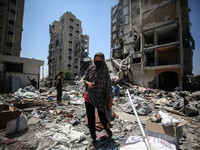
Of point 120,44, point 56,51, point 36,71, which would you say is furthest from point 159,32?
point 56,51

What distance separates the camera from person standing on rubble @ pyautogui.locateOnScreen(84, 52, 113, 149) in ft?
5.79

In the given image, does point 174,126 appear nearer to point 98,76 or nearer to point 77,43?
point 98,76

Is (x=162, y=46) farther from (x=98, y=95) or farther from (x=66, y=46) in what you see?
(x=66, y=46)

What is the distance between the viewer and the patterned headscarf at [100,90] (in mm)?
1772

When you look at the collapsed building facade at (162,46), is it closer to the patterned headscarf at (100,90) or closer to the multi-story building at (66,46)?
the patterned headscarf at (100,90)

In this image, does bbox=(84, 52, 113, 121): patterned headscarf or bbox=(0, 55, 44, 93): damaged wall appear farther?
bbox=(0, 55, 44, 93): damaged wall

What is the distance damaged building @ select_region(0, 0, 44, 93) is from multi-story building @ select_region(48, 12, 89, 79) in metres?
10.3

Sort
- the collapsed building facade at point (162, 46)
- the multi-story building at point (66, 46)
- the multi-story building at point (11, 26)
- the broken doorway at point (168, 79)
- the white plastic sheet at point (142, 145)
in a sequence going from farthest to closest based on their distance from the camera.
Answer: the multi-story building at point (66, 46) → the multi-story building at point (11, 26) → the broken doorway at point (168, 79) → the collapsed building facade at point (162, 46) → the white plastic sheet at point (142, 145)

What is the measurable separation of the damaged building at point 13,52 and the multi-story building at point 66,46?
33.9ft

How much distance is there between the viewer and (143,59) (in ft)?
41.6

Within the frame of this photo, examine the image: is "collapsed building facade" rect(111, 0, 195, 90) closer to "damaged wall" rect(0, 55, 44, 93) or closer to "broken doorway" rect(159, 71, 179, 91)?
"broken doorway" rect(159, 71, 179, 91)

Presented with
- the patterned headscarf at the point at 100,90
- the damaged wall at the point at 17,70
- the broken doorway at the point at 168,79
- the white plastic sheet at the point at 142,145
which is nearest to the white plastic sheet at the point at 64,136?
the patterned headscarf at the point at 100,90

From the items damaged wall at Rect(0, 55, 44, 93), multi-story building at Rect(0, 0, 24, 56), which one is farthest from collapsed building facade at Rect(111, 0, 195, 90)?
multi-story building at Rect(0, 0, 24, 56)

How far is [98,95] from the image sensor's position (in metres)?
1.80
